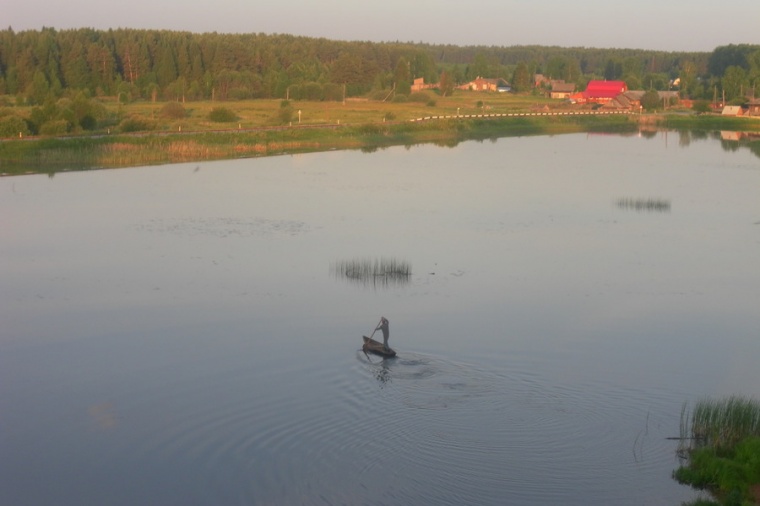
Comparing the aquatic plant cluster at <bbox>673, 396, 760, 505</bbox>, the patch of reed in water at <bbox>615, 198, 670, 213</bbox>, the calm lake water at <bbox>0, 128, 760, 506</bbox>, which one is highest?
the aquatic plant cluster at <bbox>673, 396, 760, 505</bbox>

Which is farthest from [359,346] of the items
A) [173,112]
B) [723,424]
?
[173,112]

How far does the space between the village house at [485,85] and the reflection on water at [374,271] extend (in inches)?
2918

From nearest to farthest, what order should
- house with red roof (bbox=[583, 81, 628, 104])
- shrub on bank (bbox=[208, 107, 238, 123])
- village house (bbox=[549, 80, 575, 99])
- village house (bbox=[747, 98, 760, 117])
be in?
shrub on bank (bbox=[208, 107, 238, 123]), village house (bbox=[747, 98, 760, 117]), house with red roof (bbox=[583, 81, 628, 104]), village house (bbox=[549, 80, 575, 99])

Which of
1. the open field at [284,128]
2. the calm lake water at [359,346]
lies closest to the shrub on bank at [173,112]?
the open field at [284,128]

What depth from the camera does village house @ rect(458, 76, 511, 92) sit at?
88.8m

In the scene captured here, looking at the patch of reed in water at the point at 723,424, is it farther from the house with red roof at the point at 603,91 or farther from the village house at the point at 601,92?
the house with red roof at the point at 603,91

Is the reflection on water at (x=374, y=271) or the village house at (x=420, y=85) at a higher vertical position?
the village house at (x=420, y=85)

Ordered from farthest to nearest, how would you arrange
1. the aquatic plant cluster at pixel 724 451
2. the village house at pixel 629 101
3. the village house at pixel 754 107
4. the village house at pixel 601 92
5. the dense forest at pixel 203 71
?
the village house at pixel 601 92, the village house at pixel 629 101, the village house at pixel 754 107, the dense forest at pixel 203 71, the aquatic plant cluster at pixel 724 451

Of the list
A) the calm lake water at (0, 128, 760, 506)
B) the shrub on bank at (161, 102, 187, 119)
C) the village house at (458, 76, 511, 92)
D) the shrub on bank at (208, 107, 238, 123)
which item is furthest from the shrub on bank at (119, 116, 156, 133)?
the village house at (458, 76, 511, 92)

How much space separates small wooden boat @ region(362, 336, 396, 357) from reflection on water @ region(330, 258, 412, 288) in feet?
11.4

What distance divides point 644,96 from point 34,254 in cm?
5600

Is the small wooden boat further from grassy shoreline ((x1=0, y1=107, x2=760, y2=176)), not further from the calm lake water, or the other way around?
grassy shoreline ((x1=0, y1=107, x2=760, y2=176))

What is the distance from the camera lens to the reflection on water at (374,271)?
570 inches

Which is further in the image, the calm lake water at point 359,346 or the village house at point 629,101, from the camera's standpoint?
the village house at point 629,101
